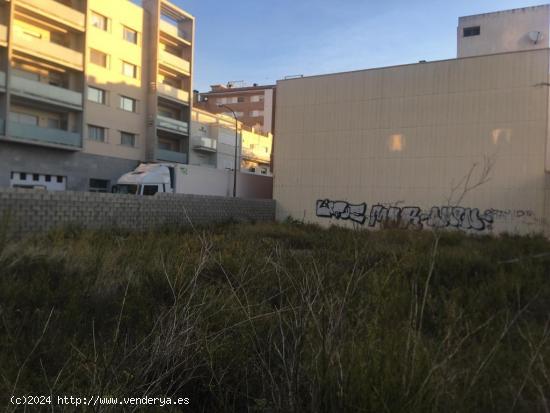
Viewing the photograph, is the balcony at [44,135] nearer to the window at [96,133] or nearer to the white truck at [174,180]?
the window at [96,133]

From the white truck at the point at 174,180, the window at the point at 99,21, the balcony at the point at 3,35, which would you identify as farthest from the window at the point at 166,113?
the white truck at the point at 174,180

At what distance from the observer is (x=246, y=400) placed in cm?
323

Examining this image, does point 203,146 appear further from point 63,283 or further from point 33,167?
point 63,283

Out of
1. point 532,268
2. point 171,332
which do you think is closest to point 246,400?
point 171,332

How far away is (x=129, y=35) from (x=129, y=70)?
2968 mm

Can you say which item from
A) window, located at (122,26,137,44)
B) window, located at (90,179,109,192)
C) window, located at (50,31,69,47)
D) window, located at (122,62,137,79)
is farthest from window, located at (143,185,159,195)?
window, located at (122,26,137,44)

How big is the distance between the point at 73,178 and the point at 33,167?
11.1ft

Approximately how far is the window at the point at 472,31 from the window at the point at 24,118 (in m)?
32.0

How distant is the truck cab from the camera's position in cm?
2494

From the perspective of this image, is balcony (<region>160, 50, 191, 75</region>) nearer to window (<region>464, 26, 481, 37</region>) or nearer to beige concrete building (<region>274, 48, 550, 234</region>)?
beige concrete building (<region>274, 48, 550, 234</region>)

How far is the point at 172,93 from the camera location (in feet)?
149

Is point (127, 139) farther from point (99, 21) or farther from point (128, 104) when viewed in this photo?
point (99, 21)

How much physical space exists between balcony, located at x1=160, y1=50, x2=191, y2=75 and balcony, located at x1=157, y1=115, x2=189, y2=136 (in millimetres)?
4891

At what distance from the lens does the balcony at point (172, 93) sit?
144 ft
